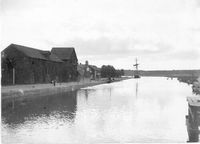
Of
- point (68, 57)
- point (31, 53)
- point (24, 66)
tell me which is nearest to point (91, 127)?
point (24, 66)

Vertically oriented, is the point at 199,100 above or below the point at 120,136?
above

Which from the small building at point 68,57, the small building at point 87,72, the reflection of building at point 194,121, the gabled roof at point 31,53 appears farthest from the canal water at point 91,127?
the small building at point 87,72

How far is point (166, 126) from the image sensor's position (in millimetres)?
19016

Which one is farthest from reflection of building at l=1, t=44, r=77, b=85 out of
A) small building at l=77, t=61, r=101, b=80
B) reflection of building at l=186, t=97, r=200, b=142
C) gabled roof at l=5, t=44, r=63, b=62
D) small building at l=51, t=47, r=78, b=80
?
small building at l=77, t=61, r=101, b=80

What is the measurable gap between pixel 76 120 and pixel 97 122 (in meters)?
1.56

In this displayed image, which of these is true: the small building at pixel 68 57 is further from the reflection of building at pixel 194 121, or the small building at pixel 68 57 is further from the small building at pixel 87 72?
the reflection of building at pixel 194 121

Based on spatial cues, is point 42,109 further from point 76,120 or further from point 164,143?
point 164,143

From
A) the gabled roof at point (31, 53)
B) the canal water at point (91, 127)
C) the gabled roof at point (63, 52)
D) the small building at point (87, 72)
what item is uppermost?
the gabled roof at point (63, 52)

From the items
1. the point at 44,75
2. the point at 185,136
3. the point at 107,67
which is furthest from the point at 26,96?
the point at 107,67

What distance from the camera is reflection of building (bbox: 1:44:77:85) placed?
168 ft

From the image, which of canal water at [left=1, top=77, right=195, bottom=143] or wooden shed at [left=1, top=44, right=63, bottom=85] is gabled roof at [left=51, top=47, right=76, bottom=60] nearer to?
wooden shed at [left=1, top=44, right=63, bottom=85]

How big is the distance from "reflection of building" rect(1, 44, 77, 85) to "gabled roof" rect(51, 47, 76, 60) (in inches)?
162

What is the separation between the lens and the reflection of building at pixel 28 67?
51312 millimetres

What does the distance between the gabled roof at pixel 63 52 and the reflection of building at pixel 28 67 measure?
4.13 meters
